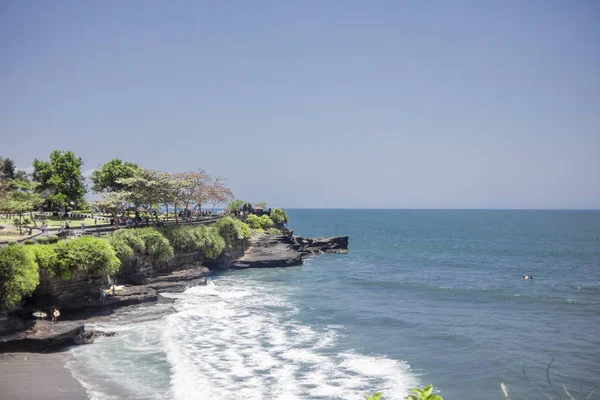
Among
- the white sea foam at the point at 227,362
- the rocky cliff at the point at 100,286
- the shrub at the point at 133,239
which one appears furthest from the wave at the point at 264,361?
the shrub at the point at 133,239

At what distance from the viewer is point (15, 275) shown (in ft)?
81.6

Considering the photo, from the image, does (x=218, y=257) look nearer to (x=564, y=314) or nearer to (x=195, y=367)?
(x=195, y=367)

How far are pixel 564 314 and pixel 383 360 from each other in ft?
63.1

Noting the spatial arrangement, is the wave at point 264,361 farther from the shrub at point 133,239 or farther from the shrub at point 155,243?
the shrub at point 155,243

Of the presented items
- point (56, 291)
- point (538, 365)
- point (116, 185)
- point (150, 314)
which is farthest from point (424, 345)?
point (116, 185)

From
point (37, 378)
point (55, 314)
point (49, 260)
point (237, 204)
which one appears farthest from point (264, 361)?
point (237, 204)

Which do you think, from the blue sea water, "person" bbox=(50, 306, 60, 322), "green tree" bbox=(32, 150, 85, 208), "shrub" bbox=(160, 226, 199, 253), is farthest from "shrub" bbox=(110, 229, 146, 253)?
"green tree" bbox=(32, 150, 85, 208)

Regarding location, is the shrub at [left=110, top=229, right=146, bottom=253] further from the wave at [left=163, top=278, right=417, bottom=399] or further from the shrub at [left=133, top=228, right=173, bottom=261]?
the wave at [left=163, top=278, right=417, bottom=399]

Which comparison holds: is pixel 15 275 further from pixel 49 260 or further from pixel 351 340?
pixel 351 340

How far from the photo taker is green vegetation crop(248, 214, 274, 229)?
76000 millimetres

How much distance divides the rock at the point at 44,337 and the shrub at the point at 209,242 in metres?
24.1

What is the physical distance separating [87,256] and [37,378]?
11124 mm

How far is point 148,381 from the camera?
841 inches

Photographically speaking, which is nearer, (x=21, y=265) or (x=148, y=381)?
(x=148, y=381)
